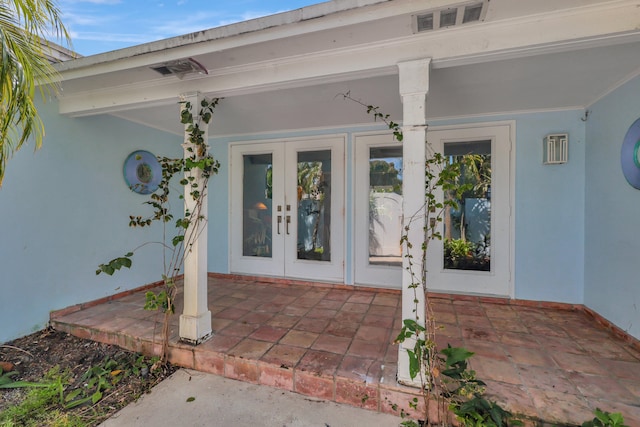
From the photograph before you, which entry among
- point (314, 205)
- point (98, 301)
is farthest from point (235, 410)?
point (314, 205)

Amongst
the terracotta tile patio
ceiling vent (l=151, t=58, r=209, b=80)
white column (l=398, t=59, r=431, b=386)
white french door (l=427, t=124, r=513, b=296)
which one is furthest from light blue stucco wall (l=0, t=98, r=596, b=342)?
white column (l=398, t=59, r=431, b=386)

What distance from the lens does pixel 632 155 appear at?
2174 mm

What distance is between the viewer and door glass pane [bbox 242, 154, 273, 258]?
13.1 feet

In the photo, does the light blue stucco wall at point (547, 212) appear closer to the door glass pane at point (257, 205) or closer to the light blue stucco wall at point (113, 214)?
the light blue stucco wall at point (113, 214)

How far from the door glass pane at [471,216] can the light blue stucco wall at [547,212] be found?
0.27 metres

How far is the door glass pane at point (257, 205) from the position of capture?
4.01 meters

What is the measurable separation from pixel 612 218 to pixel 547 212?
0.56m

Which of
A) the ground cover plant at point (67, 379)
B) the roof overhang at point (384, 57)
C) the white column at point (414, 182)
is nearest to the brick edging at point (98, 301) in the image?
the ground cover plant at point (67, 379)

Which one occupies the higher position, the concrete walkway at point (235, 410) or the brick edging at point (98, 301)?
the brick edging at point (98, 301)

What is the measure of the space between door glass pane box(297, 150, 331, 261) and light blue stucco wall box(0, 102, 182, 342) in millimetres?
2025

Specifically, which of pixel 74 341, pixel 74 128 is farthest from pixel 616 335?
pixel 74 128

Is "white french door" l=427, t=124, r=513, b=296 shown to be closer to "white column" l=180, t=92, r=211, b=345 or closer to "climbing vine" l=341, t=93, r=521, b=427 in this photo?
"climbing vine" l=341, t=93, r=521, b=427

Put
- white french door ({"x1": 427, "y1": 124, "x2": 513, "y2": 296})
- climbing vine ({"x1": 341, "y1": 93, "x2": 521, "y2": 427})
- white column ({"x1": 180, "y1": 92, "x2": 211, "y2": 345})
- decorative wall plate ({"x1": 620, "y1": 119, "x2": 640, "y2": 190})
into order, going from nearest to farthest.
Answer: climbing vine ({"x1": 341, "y1": 93, "x2": 521, "y2": 427}), decorative wall plate ({"x1": 620, "y1": 119, "x2": 640, "y2": 190}), white column ({"x1": 180, "y1": 92, "x2": 211, "y2": 345}), white french door ({"x1": 427, "y1": 124, "x2": 513, "y2": 296})

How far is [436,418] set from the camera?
5.27 ft
